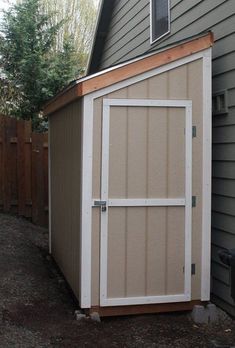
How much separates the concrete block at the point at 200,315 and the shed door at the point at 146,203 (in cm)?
16

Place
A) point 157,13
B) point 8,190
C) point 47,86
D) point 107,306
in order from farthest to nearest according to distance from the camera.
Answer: point 47,86 → point 8,190 → point 157,13 → point 107,306

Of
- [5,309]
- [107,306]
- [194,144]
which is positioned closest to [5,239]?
[5,309]

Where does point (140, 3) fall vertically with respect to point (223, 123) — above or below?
above

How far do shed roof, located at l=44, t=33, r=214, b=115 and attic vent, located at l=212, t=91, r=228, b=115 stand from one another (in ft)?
1.86

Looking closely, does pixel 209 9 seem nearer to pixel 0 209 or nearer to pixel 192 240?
pixel 192 240

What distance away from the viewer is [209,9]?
625 centimetres

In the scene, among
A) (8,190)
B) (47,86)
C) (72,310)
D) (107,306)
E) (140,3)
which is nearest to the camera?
(107,306)

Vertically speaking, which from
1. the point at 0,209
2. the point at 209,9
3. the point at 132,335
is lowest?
the point at 132,335

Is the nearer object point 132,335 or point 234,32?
point 132,335

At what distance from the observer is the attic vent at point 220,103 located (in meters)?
5.79

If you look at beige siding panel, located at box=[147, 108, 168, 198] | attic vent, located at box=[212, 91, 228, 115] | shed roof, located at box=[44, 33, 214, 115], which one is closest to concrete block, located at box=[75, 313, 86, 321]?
beige siding panel, located at box=[147, 108, 168, 198]

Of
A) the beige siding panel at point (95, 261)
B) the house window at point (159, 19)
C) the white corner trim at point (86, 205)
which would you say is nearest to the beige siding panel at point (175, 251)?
the beige siding panel at point (95, 261)

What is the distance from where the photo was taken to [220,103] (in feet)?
19.5

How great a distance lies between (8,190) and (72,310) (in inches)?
208
